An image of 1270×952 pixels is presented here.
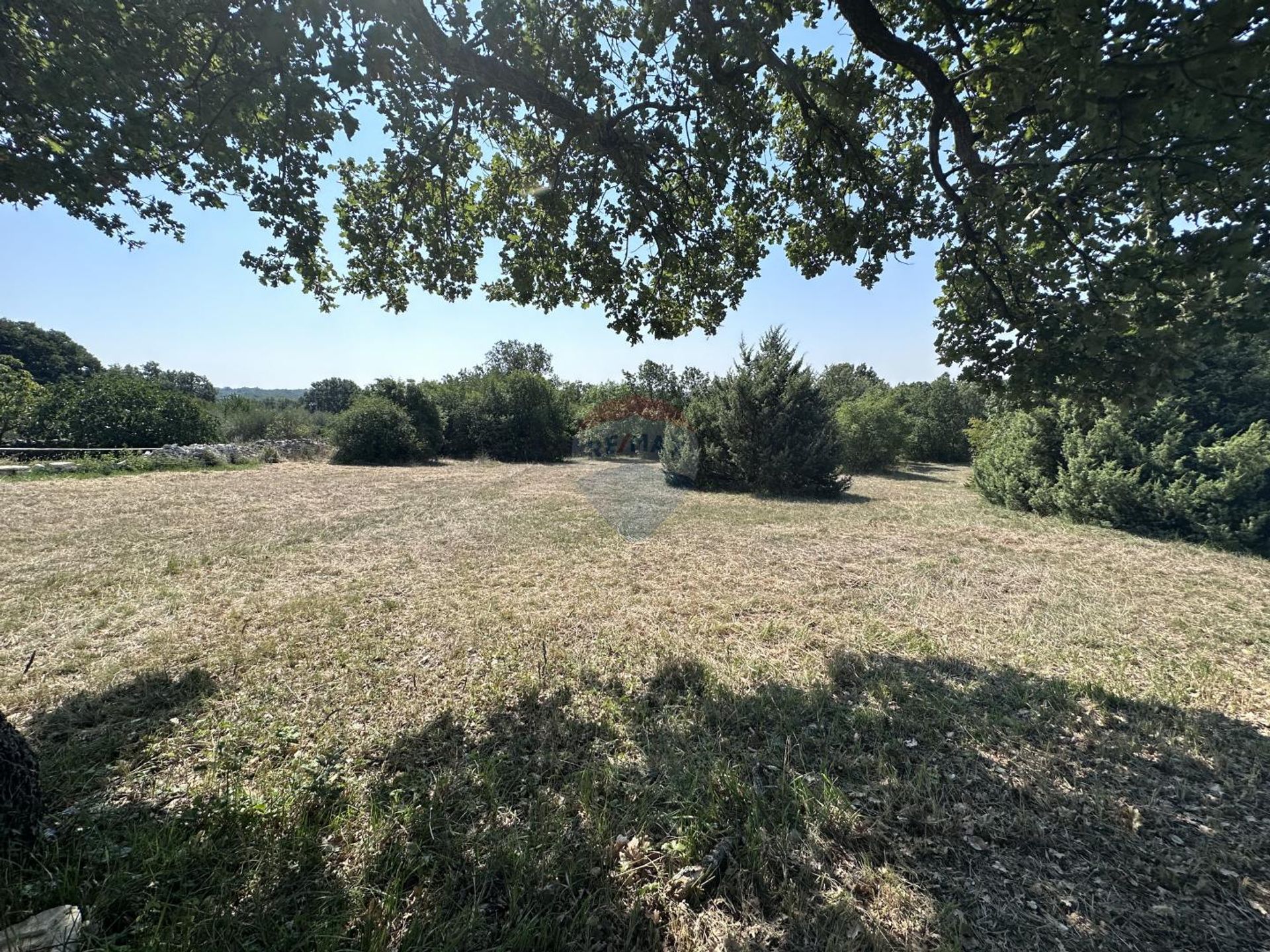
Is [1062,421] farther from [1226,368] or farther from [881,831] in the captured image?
[881,831]

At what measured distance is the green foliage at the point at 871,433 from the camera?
17938mm

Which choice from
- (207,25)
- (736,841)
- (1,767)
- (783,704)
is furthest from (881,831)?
(207,25)

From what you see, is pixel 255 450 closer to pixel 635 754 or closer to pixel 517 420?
pixel 517 420

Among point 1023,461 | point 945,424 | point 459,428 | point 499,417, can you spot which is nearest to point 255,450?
point 459,428

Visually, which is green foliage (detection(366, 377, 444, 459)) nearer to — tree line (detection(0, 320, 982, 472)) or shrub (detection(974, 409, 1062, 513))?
tree line (detection(0, 320, 982, 472))

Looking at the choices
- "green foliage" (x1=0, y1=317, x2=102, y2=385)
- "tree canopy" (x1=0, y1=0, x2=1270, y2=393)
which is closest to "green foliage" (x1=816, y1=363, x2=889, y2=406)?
"tree canopy" (x1=0, y1=0, x2=1270, y2=393)

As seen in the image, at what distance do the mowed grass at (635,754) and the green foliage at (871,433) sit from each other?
13196 millimetres

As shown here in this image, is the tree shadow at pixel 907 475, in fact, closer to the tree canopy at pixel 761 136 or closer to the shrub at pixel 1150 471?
the shrub at pixel 1150 471

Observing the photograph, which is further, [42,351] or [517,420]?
[42,351]

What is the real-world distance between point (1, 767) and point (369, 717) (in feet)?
4.19

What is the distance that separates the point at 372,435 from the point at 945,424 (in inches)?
1105

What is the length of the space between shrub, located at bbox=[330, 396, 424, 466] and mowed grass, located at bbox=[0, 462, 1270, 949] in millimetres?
12869

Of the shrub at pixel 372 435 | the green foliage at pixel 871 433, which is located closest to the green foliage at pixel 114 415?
the shrub at pixel 372 435

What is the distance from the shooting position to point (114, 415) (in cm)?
1480
